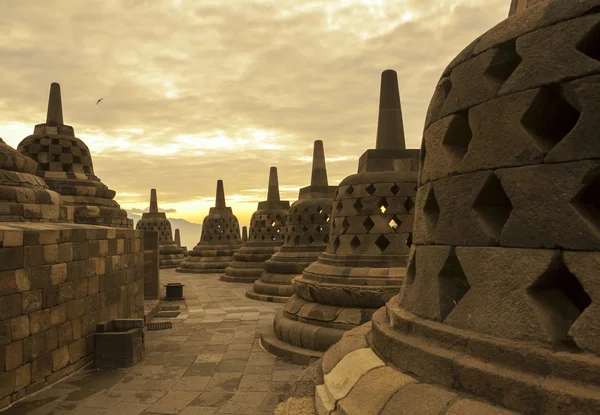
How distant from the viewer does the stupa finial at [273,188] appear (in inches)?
721

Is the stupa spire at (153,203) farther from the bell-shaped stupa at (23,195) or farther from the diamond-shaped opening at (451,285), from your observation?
the diamond-shaped opening at (451,285)

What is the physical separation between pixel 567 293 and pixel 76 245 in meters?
6.40

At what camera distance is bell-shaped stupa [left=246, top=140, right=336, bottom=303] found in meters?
12.7

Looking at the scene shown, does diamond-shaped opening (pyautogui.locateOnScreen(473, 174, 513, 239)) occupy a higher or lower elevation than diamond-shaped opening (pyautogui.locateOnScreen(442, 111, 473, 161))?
lower

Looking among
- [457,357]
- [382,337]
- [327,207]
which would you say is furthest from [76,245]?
[327,207]

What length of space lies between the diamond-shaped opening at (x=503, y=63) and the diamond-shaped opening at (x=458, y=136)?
0.24 meters

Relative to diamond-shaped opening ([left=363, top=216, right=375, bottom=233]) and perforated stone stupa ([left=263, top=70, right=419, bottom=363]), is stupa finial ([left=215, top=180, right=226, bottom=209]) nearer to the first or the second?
perforated stone stupa ([left=263, top=70, right=419, bottom=363])

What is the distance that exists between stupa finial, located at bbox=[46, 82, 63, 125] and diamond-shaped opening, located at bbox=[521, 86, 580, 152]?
11616 millimetres

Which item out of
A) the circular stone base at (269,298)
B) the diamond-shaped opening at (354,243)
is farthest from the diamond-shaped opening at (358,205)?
the circular stone base at (269,298)

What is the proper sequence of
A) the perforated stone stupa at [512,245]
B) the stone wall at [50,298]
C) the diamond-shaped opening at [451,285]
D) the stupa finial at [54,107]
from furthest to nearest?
the stupa finial at [54,107] < the stone wall at [50,298] < the diamond-shaped opening at [451,285] < the perforated stone stupa at [512,245]

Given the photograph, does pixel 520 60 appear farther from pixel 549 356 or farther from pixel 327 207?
pixel 327 207

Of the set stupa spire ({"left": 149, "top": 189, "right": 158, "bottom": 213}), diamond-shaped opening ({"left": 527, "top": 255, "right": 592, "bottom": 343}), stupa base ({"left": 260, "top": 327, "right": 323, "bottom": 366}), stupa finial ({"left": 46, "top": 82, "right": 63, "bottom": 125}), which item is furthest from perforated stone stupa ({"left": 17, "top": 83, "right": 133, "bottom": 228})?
stupa spire ({"left": 149, "top": 189, "right": 158, "bottom": 213})

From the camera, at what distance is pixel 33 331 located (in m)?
5.55

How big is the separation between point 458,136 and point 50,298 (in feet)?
18.3
